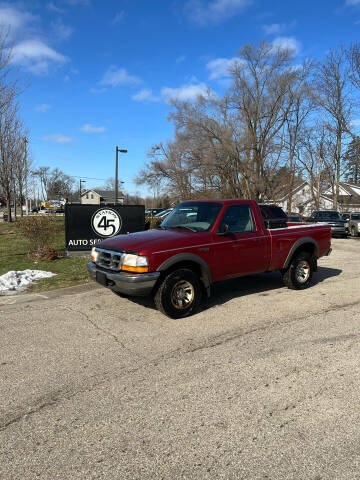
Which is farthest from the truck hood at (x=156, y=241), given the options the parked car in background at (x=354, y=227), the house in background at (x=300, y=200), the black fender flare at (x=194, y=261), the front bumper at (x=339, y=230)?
the house in background at (x=300, y=200)

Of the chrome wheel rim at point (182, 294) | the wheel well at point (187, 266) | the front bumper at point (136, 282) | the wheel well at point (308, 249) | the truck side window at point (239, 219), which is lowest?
the chrome wheel rim at point (182, 294)

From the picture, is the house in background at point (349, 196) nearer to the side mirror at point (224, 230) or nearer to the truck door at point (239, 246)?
the truck door at point (239, 246)

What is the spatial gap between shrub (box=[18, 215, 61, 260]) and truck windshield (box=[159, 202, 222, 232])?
5555 millimetres

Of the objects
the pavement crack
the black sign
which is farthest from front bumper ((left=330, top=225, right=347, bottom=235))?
the pavement crack

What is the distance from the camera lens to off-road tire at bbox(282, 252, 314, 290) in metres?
6.76

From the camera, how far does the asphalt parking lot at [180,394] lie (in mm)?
2309

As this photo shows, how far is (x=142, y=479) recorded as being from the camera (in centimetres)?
215

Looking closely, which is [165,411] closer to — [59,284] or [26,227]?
[59,284]

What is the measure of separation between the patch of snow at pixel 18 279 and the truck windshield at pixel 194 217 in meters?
3.37

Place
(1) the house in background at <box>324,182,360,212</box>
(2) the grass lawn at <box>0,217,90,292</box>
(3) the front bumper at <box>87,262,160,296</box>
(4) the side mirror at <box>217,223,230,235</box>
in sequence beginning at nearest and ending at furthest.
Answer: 1. (3) the front bumper at <box>87,262,160,296</box>
2. (4) the side mirror at <box>217,223,230,235</box>
3. (2) the grass lawn at <box>0,217,90,292</box>
4. (1) the house in background at <box>324,182,360,212</box>

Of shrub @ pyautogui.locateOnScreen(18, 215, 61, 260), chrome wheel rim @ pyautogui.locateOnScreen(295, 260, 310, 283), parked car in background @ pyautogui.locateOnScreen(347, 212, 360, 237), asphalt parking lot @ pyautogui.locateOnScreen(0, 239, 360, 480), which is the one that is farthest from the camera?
parked car in background @ pyautogui.locateOnScreen(347, 212, 360, 237)

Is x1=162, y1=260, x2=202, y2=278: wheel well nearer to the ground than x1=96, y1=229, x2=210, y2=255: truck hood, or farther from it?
nearer to the ground

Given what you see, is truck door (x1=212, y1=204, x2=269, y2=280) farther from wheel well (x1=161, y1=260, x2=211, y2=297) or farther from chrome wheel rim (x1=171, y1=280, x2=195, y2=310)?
chrome wheel rim (x1=171, y1=280, x2=195, y2=310)

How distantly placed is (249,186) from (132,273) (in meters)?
29.1
